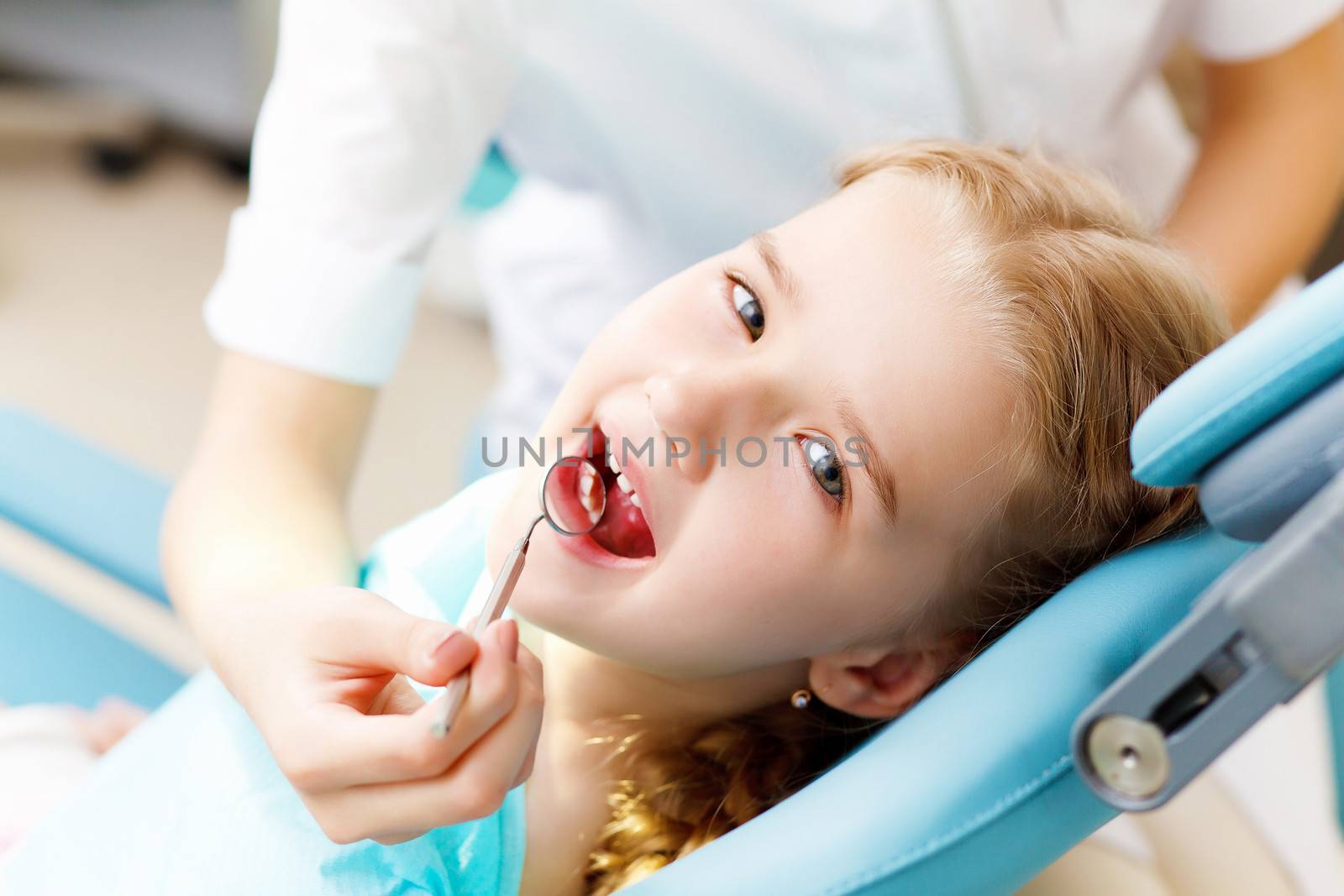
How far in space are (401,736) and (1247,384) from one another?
0.40 meters

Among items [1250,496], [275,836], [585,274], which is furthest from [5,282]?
[1250,496]

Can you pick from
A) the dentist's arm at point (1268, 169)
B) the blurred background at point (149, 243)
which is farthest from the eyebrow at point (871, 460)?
the blurred background at point (149, 243)

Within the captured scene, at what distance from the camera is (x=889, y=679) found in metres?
0.81

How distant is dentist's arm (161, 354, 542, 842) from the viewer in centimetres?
55

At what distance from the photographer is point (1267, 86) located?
1.14 meters

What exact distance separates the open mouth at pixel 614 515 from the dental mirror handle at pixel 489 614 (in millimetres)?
57

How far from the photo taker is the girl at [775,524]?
70 cm

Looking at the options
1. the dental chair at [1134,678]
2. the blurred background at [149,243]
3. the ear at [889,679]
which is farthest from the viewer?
the blurred background at [149,243]

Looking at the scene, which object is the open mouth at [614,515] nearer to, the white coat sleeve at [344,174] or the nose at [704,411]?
the nose at [704,411]

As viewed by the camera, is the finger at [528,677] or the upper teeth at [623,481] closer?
the finger at [528,677]

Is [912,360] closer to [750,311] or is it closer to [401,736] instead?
[750,311]

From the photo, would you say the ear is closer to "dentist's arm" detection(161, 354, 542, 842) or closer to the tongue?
the tongue

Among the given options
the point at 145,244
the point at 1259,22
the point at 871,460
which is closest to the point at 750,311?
the point at 871,460

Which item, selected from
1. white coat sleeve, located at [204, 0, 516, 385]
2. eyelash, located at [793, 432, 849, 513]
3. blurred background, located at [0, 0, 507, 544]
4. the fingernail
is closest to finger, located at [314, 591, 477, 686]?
the fingernail
